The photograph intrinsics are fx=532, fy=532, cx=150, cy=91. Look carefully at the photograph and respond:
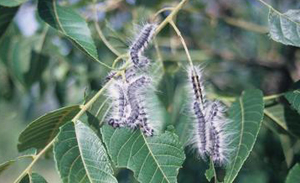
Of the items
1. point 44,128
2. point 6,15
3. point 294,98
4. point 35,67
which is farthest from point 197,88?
point 35,67

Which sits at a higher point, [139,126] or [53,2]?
[53,2]

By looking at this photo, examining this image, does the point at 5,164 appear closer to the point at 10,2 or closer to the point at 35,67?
the point at 10,2

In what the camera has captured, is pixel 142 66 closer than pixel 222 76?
Yes

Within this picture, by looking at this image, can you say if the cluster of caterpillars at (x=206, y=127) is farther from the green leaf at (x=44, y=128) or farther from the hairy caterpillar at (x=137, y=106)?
the green leaf at (x=44, y=128)

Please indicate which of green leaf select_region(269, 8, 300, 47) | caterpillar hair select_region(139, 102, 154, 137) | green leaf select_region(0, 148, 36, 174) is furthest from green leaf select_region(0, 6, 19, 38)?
green leaf select_region(269, 8, 300, 47)

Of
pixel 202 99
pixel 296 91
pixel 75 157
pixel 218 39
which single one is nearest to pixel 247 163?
pixel 296 91

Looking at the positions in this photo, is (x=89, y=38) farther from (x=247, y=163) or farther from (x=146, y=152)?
(x=247, y=163)
